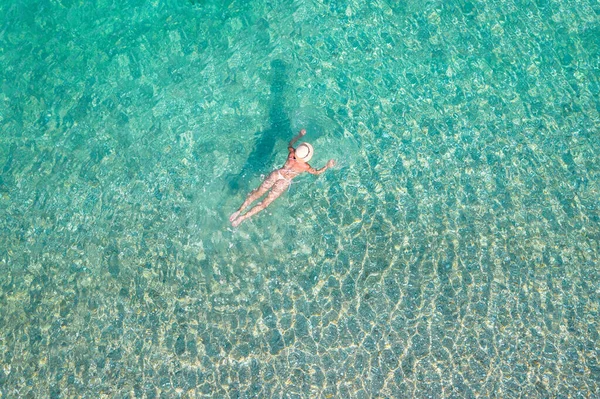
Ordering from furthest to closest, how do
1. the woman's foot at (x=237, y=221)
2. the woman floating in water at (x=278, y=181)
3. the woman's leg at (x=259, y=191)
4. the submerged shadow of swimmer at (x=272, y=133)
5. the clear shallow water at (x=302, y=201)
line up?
the submerged shadow of swimmer at (x=272, y=133) → the woman's foot at (x=237, y=221) → the woman's leg at (x=259, y=191) → the woman floating in water at (x=278, y=181) → the clear shallow water at (x=302, y=201)

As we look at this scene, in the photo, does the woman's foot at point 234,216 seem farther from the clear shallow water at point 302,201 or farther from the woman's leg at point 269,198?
the clear shallow water at point 302,201

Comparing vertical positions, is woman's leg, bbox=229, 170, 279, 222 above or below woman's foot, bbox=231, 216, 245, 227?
above

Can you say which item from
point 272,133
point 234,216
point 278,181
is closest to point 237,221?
point 234,216

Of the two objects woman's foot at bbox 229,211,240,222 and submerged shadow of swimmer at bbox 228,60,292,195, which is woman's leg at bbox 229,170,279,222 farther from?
submerged shadow of swimmer at bbox 228,60,292,195

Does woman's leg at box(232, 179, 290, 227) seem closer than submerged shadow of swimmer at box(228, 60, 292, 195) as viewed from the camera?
Yes

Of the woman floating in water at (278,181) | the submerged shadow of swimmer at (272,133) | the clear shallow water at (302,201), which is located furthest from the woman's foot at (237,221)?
the submerged shadow of swimmer at (272,133)

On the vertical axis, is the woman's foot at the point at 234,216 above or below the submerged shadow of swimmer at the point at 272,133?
below

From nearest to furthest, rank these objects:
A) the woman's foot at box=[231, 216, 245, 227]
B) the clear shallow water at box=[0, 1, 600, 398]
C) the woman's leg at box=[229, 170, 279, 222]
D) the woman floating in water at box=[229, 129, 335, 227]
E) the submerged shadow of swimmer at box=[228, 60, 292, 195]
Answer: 1. the clear shallow water at box=[0, 1, 600, 398]
2. the woman floating in water at box=[229, 129, 335, 227]
3. the woman's leg at box=[229, 170, 279, 222]
4. the woman's foot at box=[231, 216, 245, 227]
5. the submerged shadow of swimmer at box=[228, 60, 292, 195]

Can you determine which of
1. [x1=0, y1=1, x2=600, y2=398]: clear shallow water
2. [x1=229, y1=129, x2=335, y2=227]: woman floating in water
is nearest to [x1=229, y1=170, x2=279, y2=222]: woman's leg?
[x1=229, y1=129, x2=335, y2=227]: woman floating in water
